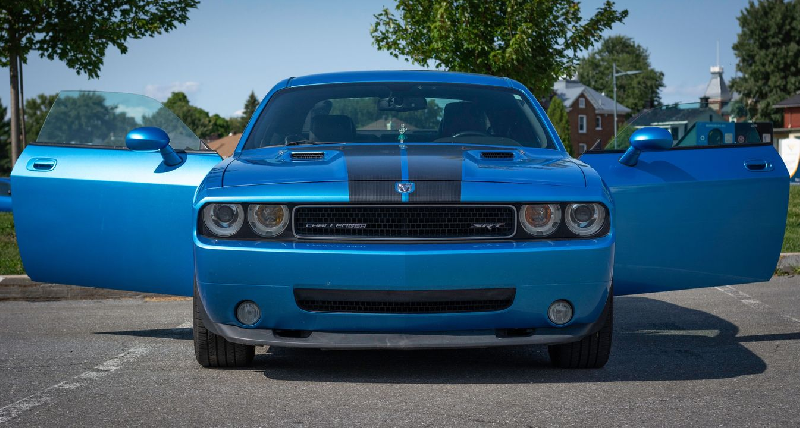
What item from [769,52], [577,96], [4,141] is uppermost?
[769,52]

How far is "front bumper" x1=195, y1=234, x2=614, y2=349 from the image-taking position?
464cm

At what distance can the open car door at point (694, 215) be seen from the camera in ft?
18.7

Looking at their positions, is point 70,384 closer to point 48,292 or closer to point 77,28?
point 48,292

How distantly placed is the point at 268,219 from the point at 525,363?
5.37ft

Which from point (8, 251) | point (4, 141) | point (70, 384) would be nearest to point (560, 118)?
point (4, 141)

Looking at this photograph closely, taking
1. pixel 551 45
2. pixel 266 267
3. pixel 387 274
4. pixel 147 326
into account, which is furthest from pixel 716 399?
pixel 551 45

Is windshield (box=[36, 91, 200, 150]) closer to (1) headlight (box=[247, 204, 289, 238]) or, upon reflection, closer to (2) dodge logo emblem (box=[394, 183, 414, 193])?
(1) headlight (box=[247, 204, 289, 238])

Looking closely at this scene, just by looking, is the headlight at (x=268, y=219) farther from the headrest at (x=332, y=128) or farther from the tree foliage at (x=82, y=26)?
Result: the tree foliage at (x=82, y=26)

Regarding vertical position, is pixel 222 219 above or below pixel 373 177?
below

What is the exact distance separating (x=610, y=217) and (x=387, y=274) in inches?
41.4

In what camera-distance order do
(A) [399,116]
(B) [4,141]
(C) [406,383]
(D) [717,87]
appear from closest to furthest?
(C) [406,383] < (A) [399,116] < (B) [4,141] < (D) [717,87]

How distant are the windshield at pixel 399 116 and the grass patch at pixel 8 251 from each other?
204 inches

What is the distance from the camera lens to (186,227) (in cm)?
576

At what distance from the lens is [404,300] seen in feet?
15.4
